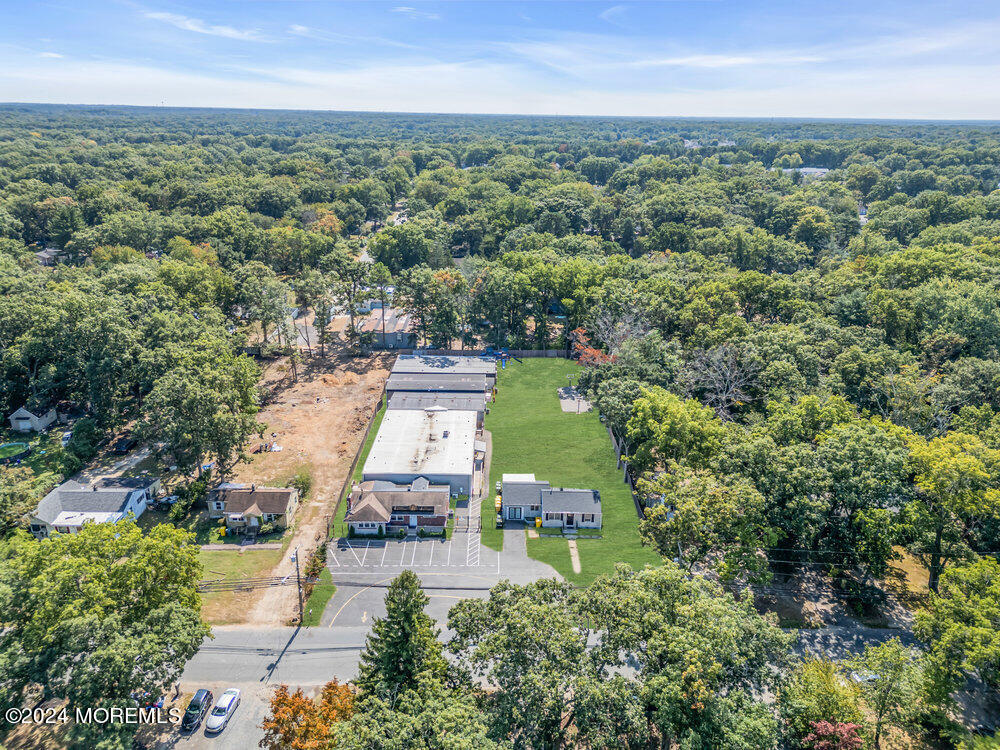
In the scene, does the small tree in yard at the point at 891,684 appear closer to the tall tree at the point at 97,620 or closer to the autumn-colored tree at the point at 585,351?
the tall tree at the point at 97,620

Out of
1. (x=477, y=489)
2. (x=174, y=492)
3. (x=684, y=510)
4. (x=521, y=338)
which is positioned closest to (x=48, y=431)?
(x=174, y=492)

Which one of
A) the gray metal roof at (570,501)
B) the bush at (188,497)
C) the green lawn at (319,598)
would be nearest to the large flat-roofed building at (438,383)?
the gray metal roof at (570,501)

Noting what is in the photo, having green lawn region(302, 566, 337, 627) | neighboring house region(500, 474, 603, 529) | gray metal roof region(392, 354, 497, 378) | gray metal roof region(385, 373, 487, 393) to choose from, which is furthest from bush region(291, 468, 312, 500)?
gray metal roof region(392, 354, 497, 378)

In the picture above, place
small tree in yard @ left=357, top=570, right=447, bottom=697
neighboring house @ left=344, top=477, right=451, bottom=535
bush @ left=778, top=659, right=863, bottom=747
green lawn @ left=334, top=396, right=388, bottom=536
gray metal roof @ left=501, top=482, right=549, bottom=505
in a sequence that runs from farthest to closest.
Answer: gray metal roof @ left=501, top=482, right=549, bottom=505, green lawn @ left=334, top=396, right=388, bottom=536, neighboring house @ left=344, top=477, right=451, bottom=535, small tree in yard @ left=357, top=570, right=447, bottom=697, bush @ left=778, top=659, right=863, bottom=747

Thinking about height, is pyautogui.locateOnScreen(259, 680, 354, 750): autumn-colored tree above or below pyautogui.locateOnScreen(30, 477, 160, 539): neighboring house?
above

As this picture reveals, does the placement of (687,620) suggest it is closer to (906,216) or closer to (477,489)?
(477,489)

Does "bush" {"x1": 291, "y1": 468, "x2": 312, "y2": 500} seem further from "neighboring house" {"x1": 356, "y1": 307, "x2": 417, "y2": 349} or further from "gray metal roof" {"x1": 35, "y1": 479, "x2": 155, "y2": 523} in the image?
"neighboring house" {"x1": 356, "y1": 307, "x2": 417, "y2": 349}
